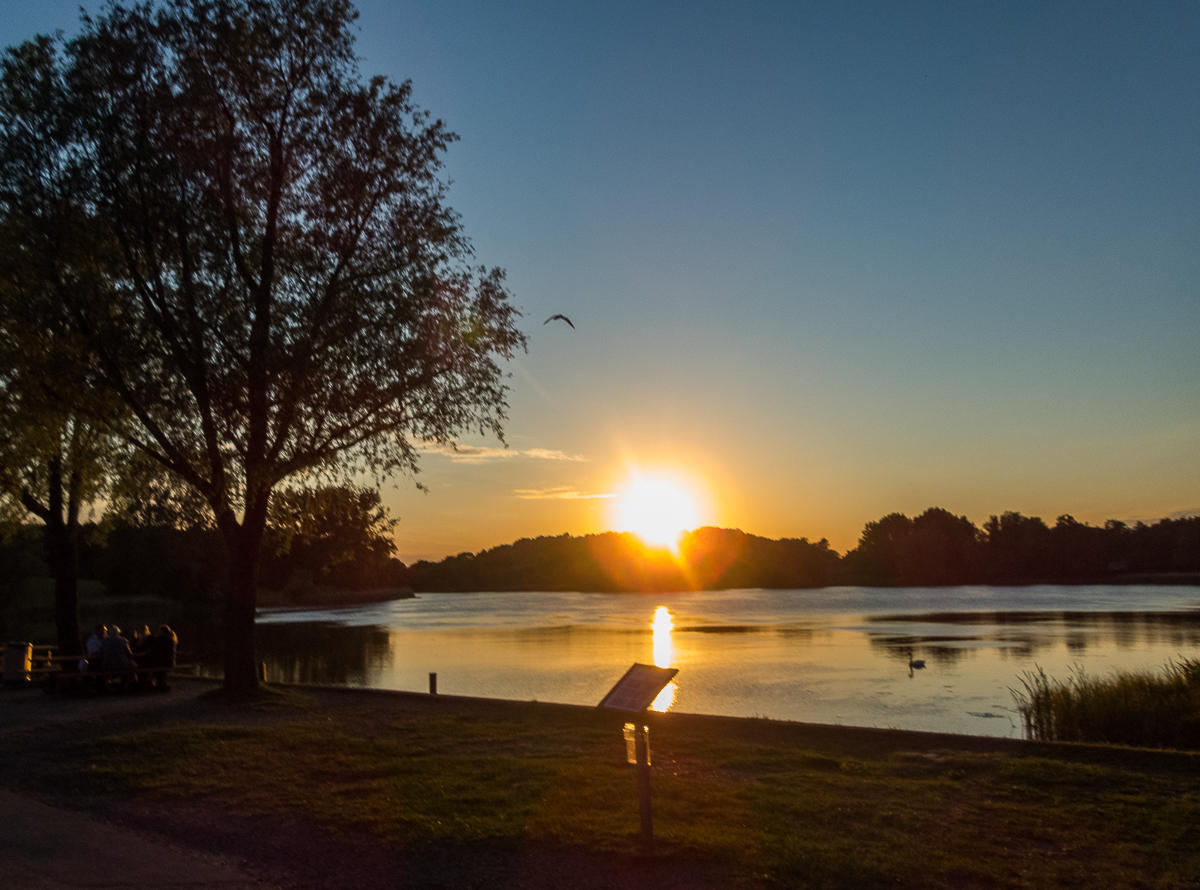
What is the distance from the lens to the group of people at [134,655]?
17.0m

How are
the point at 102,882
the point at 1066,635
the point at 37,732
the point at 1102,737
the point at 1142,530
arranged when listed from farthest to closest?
1. the point at 1142,530
2. the point at 1066,635
3. the point at 1102,737
4. the point at 37,732
5. the point at 102,882

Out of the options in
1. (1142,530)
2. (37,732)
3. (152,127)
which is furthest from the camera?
(1142,530)

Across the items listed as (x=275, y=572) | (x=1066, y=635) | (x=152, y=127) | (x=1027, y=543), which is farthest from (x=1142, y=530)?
(x=152, y=127)

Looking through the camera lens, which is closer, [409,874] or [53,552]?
[409,874]

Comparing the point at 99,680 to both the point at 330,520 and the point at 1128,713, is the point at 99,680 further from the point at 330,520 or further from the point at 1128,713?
the point at 1128,713

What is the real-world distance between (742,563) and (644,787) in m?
186

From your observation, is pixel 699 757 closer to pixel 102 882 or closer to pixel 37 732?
pixel 102 882

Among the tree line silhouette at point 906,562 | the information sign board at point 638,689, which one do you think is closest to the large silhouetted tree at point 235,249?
the information sign board at point 638,689

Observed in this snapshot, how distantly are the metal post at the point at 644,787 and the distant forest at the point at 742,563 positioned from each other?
52.5 meters

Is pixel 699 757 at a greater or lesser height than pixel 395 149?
lesser

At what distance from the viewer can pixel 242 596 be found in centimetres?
1658

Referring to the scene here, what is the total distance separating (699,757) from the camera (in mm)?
10273

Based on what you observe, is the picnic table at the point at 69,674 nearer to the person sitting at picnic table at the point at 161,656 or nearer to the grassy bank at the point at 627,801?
the person sitting at picnic table at the point at 161,656

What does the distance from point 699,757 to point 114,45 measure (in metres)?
15.2
